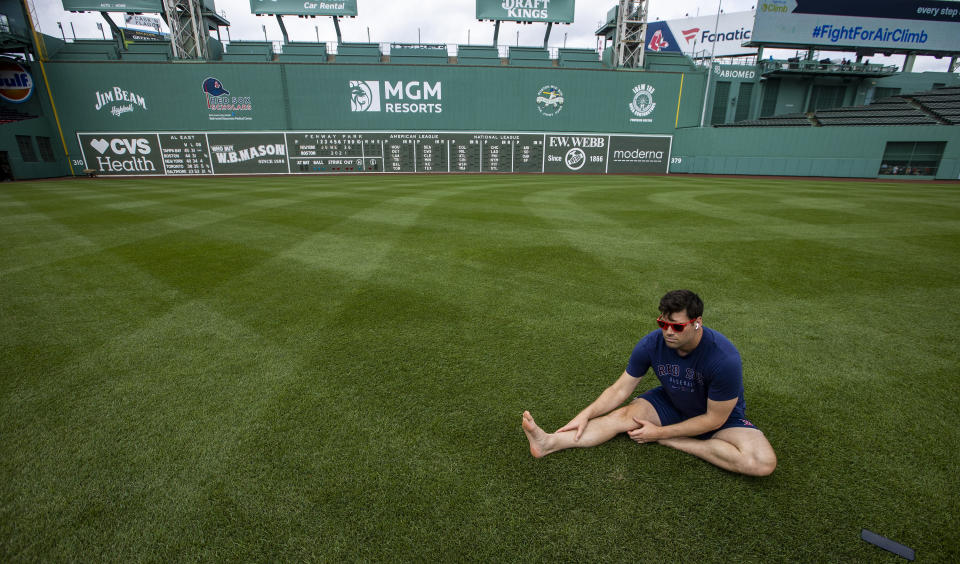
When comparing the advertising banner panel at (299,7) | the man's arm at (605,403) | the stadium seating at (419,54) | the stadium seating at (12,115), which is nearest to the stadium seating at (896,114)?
the stadium seating at (419,54)

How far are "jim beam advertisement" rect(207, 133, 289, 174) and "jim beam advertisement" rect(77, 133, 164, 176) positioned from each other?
3376 millimetres

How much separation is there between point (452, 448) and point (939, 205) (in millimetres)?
18299

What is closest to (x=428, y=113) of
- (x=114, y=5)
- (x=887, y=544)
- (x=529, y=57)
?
(x=529, y=57)

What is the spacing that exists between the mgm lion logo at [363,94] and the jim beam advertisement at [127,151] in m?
12.6

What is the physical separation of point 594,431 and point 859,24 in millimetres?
46564

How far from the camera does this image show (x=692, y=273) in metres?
6.53

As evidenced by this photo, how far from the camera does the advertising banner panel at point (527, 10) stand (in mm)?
33938

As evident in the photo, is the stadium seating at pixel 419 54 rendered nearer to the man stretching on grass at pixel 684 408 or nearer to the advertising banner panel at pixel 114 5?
the advertising banner panel at pixel 114 5

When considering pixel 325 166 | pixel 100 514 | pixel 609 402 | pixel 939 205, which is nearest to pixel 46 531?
pixel 100 514

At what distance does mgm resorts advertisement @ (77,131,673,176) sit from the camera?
26.8 meters

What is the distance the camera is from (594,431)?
2.96 metres

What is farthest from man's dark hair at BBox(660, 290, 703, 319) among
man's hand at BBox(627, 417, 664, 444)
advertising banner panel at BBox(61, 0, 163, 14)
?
advertising banner panel at BBox(61, 0, 163, 14)

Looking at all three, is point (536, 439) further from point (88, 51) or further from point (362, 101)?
point (88, 51)

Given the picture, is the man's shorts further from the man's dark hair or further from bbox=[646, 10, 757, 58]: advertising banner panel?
bbox=[646, 10, 757, 58]: advertising banner panel
